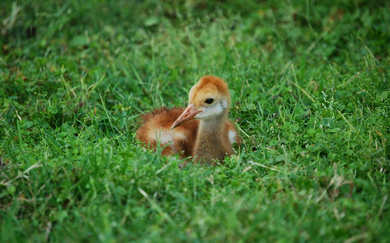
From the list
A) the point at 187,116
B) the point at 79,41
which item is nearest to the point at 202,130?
the point at 187,116

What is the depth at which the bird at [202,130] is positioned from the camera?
3.40 meters

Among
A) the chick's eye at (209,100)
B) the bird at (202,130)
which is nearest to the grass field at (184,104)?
the bird at (202,130)

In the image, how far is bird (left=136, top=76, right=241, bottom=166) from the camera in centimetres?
340

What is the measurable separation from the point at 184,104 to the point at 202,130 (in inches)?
37.5

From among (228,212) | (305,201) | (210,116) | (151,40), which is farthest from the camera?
(151,40)

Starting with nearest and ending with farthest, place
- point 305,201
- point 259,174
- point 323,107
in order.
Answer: point 305,201 < point 259,174 < point 323,107

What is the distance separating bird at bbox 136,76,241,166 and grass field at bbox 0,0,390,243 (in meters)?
0.17

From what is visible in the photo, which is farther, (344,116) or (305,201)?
(344,116)

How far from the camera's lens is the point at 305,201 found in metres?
2.68

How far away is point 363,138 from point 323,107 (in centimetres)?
61

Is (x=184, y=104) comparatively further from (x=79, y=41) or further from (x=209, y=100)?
(x=79, y=41)

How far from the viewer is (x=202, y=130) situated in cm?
349

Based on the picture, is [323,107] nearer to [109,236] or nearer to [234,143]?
[234,143]

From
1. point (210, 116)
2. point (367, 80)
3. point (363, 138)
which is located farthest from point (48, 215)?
point (367, 80)
